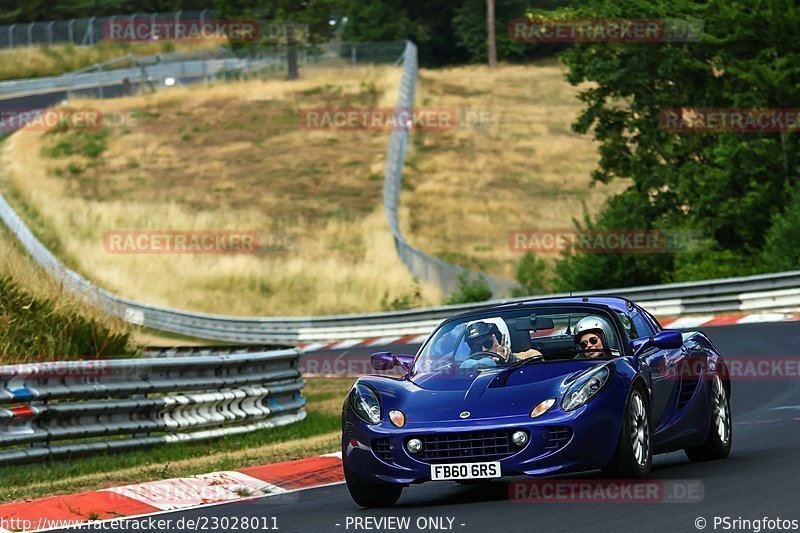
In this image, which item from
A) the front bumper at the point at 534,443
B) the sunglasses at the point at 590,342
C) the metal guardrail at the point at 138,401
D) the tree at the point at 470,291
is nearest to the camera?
the front bumper at the point at 534,443

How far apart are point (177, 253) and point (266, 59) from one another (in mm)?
28954

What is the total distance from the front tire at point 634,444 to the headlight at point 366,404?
1.49 meters

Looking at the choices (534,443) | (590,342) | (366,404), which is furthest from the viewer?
(590,342)

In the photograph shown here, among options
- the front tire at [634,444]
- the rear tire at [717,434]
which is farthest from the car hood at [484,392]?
the rear tire at [717,434]

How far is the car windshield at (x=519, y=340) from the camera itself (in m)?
10.1

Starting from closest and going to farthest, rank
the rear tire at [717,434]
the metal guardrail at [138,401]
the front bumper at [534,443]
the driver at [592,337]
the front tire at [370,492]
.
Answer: the front bumper at [534,443], the front tire at [370,492], the driver at [592,337], the rear tire at [717,434], the metal guardrail at [138,401]

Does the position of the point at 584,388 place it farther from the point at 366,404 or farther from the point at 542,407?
the point at 366,404

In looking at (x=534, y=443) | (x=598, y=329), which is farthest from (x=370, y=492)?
(x=598, y=329)

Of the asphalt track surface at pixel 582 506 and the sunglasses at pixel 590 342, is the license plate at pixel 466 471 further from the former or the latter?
the sunglasses at pixel 590 342

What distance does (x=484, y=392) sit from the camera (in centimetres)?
940

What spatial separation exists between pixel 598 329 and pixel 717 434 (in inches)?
67.0

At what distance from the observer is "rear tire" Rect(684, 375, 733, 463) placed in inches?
442

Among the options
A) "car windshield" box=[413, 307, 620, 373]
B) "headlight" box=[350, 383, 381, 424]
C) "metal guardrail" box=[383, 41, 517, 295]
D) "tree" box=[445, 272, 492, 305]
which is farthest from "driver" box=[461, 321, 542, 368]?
"metal guardrail" box=[383, 41, 517, 295]

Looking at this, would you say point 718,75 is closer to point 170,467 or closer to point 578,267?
point 578,267
